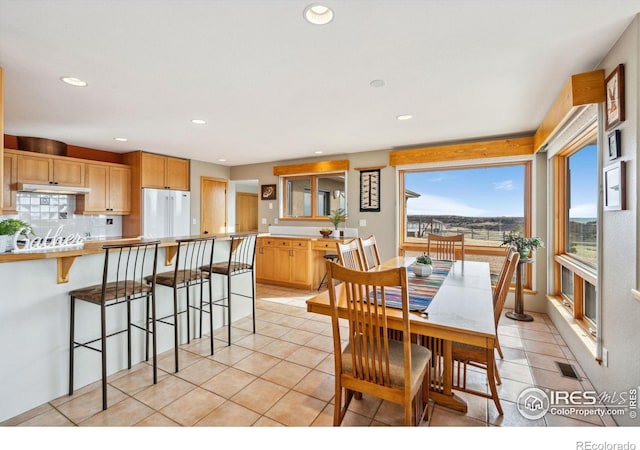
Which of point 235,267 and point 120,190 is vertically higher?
point 120,190

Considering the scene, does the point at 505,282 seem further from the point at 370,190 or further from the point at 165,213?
the point at 165,213

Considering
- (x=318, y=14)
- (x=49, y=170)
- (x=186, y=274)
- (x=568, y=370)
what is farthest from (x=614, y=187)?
(x=49, y=170)

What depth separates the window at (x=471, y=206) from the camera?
414 centimetres

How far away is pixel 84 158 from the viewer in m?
4.79

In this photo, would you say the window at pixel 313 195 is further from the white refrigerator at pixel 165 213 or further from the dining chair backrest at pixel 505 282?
the dining chair backrest at pixel 505 282

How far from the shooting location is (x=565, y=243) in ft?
11.5

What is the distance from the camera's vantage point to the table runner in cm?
180

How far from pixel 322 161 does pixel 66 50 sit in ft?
12.5

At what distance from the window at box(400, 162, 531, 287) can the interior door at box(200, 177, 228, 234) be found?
3.77 meters

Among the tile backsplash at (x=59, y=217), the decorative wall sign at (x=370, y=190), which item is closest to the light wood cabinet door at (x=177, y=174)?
the tile backsplash at (x=59, y=217)

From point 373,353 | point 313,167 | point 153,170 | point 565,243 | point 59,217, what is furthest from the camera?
point 313,167

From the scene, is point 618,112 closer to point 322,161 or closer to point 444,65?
point 444,65

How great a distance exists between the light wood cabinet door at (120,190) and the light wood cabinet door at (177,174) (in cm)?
60

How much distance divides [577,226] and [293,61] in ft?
10.4
